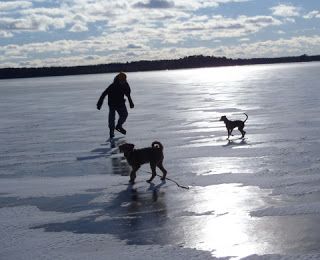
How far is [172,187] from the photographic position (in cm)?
780

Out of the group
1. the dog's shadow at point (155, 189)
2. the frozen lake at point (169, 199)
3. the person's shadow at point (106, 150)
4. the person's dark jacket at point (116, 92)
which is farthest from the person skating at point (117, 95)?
the dog's shadow at point (155, 189)

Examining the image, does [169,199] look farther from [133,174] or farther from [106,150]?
[106,150]

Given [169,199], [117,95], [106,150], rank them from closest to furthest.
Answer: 1. [169,199]
2. [106,150]
3. [117,95]

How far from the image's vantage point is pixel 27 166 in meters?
9.99

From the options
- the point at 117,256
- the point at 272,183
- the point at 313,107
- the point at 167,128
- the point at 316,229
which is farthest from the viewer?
the point at 313,107

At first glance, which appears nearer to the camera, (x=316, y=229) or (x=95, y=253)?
(x=95, y=253)

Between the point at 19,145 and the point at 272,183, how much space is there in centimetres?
713

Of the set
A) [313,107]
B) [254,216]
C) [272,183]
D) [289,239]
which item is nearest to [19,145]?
[272,183]

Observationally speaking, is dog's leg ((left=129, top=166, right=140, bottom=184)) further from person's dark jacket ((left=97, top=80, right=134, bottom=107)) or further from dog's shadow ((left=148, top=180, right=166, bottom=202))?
person's dark jacket ((left=97, top=80, right=134, bottom=107))

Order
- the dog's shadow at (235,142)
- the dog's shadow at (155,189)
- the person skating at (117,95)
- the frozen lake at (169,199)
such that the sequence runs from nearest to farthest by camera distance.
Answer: the frozen lake at (169,199) < the dog's shadow at (155,189) < the dog's shadow at (235,142) < the person skating at (117,95)

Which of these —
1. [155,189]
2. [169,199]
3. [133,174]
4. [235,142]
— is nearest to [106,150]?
[235,142]

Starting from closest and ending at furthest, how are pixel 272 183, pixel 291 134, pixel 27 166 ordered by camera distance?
pixel 272 183, pixel 27 166, pixel 291 134

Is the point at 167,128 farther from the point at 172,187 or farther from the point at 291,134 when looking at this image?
the point at 172,187

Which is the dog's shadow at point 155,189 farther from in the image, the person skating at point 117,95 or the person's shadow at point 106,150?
the person skating at point 117,95
